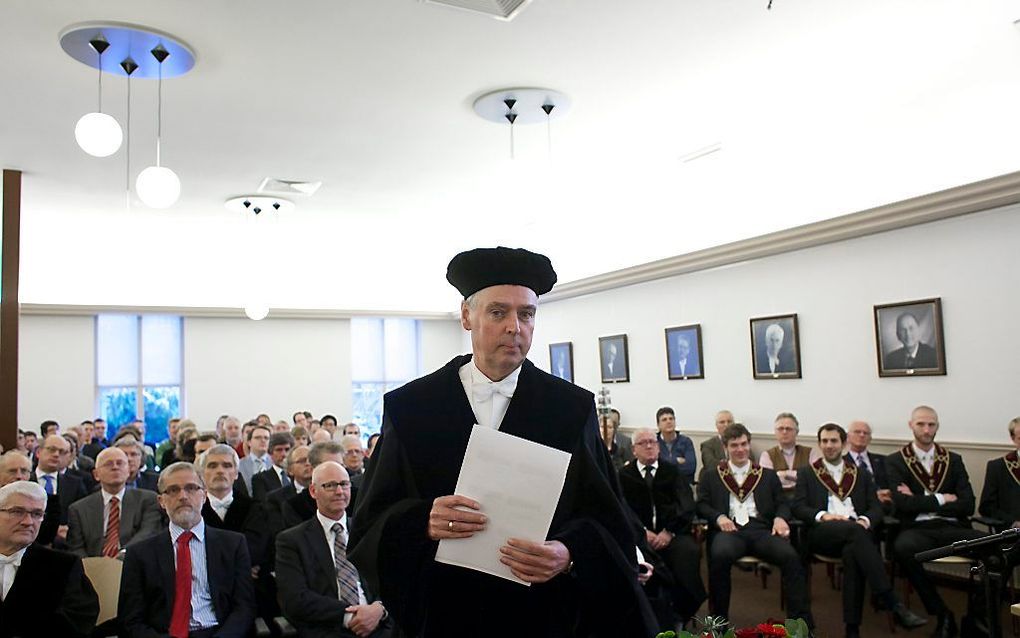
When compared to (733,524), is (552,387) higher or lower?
higher

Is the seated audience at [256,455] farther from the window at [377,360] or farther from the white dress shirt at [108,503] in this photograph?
the window at [377,360]

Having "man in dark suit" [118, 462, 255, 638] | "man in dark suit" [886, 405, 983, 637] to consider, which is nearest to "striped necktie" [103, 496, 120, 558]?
"man in dark suit" [118, 462, 255, 638]

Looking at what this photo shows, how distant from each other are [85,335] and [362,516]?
13156mm

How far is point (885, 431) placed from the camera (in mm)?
7836

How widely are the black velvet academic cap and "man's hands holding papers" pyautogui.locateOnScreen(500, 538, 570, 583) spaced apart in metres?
0.56

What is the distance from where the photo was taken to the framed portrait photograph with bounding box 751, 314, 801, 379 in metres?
8.77

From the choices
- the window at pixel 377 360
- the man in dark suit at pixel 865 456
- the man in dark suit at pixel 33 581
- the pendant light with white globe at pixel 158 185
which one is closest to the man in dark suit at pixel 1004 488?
the man in dark suit at pixel 865 456

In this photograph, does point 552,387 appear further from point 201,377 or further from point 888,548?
point 201,377

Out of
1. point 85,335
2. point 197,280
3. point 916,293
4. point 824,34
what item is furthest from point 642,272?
point 85,335

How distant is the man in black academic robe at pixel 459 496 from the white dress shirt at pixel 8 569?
2868 millimetres

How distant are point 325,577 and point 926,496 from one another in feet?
15.1

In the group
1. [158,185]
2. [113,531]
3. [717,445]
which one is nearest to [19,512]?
[113,531]

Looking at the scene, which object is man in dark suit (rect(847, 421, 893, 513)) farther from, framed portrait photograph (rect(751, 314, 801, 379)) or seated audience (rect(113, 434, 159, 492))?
seated audience (rect(113, 434, 159, 492))

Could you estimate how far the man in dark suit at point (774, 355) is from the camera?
884 cm
